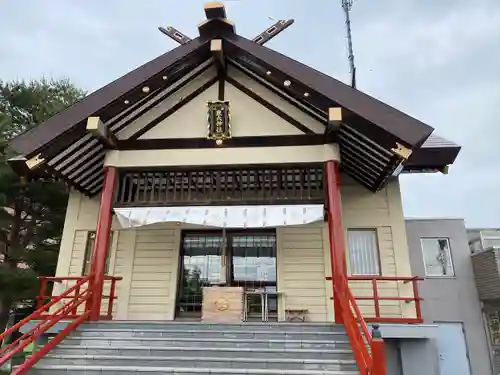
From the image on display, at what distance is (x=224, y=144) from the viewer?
7.75 metres

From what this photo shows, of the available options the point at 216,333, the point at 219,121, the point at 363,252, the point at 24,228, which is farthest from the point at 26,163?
the point at 363,252

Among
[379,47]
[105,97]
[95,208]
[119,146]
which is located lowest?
[95,208]

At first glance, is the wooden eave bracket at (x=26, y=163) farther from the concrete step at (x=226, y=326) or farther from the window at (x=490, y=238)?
the window at (x=490, y=238)

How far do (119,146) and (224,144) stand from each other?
2.07 meters

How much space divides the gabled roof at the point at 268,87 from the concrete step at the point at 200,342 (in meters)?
3.05

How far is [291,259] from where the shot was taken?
331 inches

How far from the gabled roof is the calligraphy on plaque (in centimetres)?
77

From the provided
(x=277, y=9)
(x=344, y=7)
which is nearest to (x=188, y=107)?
(x=344, y=7)

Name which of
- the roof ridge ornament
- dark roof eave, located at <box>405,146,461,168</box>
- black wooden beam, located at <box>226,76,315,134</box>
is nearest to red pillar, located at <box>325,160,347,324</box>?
black wooden beam, located at <box>226,76,315,134</box>

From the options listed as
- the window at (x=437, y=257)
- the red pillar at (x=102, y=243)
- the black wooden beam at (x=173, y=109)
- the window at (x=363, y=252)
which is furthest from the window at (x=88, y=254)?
the window at (x=437, y=257)

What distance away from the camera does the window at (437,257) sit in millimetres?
12766

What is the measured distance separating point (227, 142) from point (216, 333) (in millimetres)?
3585

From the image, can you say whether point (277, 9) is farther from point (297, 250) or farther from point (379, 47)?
point (297, 250)

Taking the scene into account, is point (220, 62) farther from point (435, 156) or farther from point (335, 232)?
point (435, 156)
